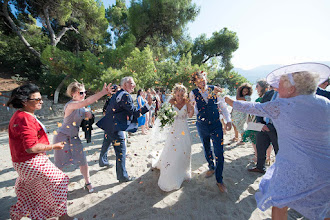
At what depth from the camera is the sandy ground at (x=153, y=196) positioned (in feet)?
8.50

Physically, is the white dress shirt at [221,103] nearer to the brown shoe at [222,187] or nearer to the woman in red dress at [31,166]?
the brown shoe at [222,187]

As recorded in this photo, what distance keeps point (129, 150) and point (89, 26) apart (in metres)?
14.1

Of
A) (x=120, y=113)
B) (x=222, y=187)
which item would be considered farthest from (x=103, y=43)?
(x=222, y=187)

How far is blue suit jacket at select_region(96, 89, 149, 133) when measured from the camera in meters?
3.18

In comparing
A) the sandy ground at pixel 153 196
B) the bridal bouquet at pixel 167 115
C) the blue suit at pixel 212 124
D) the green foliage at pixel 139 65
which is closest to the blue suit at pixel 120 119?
the bridal bouquet at pixel 167 115

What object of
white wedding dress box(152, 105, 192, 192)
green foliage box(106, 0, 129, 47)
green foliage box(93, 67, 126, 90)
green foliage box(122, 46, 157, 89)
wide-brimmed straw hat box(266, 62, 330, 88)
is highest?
green foliage box(106, 0, 129, 47)

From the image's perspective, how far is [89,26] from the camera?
14.5 metres

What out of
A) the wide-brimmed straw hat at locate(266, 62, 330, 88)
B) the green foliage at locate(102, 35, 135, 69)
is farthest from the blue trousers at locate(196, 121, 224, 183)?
the green foliage at locate(102, 35, 135, 69)

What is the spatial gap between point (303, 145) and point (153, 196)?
2519 millimetres

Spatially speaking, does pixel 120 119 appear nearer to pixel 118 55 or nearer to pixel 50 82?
pixel 118 55

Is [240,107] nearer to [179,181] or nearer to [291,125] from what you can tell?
[291,125]

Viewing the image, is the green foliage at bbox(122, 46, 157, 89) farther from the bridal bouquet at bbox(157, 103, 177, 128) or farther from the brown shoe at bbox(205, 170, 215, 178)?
the brown shoe at bbox(205, 170, 215, 178)

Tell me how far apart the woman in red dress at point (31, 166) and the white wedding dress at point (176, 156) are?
1723 millimetres

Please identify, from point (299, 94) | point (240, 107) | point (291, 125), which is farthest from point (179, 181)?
point (299, 94)
